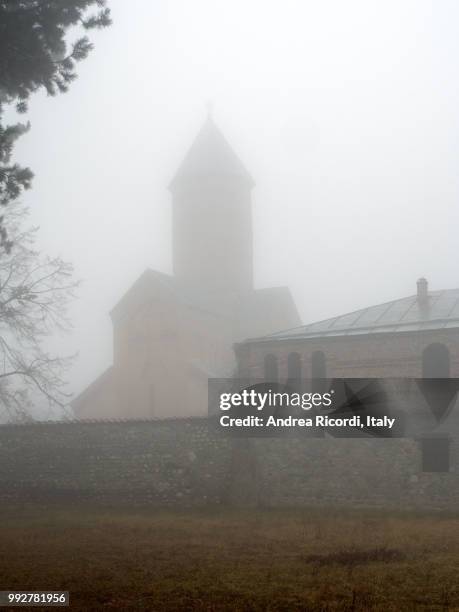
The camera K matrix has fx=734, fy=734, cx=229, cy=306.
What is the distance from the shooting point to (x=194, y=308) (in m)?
35.2

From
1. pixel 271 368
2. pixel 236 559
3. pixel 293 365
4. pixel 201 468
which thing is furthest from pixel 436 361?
pixel 236 559

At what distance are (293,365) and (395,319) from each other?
3647 millimetres

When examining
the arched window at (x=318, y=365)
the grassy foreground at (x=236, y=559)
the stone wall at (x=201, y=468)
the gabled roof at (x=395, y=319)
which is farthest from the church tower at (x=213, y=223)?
the grassy foreground at (x=236, y=559)

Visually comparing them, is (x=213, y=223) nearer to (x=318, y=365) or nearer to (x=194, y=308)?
(x=194, y=308)

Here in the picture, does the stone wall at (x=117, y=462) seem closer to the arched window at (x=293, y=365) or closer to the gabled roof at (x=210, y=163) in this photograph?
the arched window at (x=293, y=365)

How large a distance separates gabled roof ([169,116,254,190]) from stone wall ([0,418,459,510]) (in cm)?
2541

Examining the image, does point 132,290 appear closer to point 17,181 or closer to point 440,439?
point 440,439

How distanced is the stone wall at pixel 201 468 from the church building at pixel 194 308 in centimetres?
1265

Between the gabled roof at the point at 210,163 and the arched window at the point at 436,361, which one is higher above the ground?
the gabled roof at the point at 210,163

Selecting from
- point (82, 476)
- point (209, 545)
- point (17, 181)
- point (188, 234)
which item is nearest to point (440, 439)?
point (209, 545)

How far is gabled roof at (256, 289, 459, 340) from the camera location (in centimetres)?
2227

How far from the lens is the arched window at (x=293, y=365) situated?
79.3ft

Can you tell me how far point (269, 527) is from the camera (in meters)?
13.8

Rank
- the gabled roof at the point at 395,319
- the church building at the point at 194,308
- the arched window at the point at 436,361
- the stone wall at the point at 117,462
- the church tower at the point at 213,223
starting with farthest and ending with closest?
1. the church tower at the point at 213,223
2. the church building at the point at 194,308
3. the gabled roof at the point at 395,319
4. the arched window at the point at 436,361
5. the stone wall at the point at 117,462
